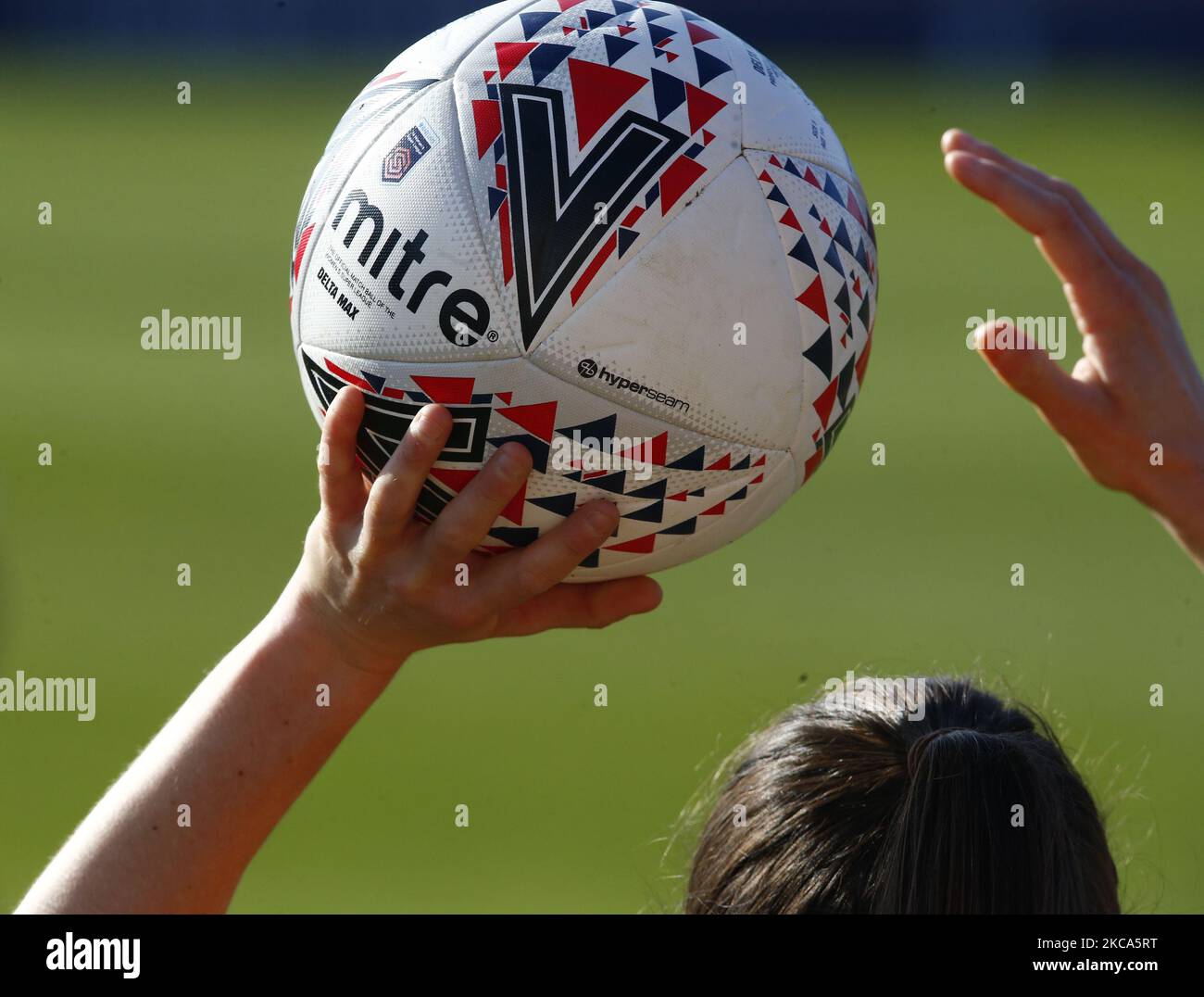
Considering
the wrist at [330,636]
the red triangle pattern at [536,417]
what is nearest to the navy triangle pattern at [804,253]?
the red triangle pattern at [536,417]

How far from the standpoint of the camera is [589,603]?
2037 millimetres

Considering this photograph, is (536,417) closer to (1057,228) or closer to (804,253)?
(804,253)

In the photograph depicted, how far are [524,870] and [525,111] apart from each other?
8.74 feet

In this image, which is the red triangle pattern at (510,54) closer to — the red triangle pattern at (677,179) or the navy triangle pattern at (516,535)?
the red triangle pattern at (677,179)

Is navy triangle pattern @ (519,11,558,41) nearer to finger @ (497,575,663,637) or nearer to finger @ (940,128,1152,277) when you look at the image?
finger @ (940,128,1152,277)

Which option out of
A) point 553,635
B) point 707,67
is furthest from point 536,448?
point 553,635

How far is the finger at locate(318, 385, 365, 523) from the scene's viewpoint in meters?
1.80

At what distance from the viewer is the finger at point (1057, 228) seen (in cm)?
142

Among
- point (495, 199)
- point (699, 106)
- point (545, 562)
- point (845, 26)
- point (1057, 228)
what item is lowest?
point (545, 562)

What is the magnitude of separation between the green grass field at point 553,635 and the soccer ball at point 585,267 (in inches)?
22.4

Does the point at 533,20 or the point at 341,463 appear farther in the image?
the point at 533,20

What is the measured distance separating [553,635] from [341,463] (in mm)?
3670

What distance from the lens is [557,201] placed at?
5.93 ft
